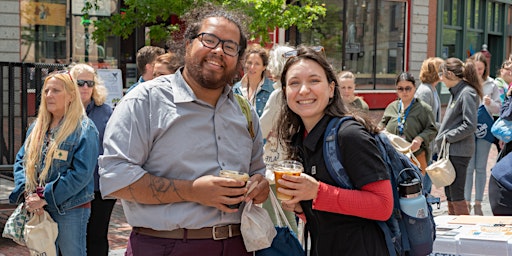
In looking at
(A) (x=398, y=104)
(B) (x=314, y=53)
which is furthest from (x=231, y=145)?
(A) (x=398, y=104)

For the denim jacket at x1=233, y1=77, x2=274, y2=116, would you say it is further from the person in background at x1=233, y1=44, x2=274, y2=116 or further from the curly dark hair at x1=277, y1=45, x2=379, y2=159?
the curly dark hair at x1=277, y1=45, x2=379, y2=159

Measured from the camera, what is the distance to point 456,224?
14.5ft

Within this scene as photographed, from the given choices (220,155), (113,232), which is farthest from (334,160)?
(113,232)

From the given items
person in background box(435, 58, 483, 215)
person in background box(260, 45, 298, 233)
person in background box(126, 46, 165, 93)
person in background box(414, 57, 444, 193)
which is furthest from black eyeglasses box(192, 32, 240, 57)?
person in background box(414, 57, 444, 193)

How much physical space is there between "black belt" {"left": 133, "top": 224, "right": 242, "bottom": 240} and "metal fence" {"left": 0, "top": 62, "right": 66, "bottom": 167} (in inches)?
166

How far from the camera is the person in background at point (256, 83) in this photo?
6219 millimetres

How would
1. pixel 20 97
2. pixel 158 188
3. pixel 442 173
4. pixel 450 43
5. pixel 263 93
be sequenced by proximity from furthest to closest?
1. pixel 450 43
2. pixel 442 173
3. pixel 20 97
4. pixel 263 93
5. pixel 158 188

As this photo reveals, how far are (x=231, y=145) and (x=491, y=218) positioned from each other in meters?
2.34

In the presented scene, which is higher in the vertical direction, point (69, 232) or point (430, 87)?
point (430, 87)

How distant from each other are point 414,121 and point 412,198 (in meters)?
4.96

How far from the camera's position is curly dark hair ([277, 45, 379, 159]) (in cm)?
301

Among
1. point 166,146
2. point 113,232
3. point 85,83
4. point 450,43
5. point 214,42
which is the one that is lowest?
point 113,232

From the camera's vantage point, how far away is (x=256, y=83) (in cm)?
629

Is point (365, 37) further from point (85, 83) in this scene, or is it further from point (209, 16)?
point (209, 16)
